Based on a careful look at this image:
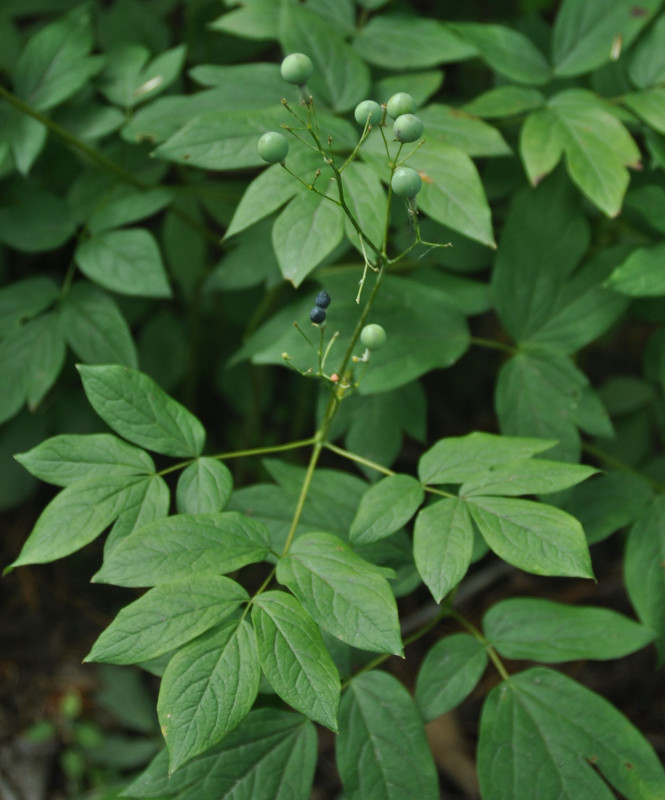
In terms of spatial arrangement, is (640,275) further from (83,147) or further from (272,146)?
(83,147)

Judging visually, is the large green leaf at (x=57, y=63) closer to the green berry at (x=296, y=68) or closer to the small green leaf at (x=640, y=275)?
the green berry at (x=296, y=68)

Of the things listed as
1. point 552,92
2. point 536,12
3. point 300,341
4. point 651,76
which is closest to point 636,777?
point 300,341

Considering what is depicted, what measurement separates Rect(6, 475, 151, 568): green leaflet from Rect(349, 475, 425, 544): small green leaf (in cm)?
37

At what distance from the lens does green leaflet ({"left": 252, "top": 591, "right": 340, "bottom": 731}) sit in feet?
3.24

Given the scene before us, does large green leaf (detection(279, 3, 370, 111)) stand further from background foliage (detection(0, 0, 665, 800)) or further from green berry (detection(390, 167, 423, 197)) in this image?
green berry (detection(390, 167, 423, 197))

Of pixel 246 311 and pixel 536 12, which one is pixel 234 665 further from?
pixel 536 12

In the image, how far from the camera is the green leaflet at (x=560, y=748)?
1.22 m

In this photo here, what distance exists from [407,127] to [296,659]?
761mm

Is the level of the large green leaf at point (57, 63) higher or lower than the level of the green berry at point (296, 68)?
lower

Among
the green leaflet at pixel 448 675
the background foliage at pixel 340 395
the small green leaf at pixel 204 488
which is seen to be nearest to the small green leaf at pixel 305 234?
the background foliage at pixel 340 395

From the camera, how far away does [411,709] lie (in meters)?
1.23

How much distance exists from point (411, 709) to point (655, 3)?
1.62 metres

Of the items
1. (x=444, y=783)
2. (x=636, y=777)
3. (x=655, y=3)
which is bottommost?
(x=444, y=783)

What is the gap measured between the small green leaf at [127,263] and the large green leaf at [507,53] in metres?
0.87
